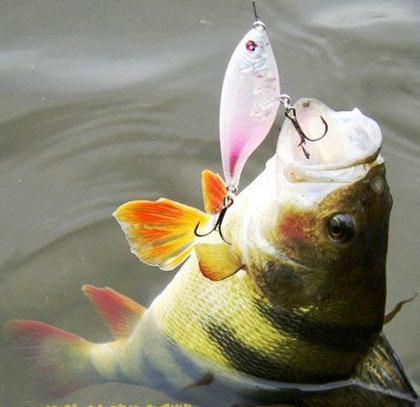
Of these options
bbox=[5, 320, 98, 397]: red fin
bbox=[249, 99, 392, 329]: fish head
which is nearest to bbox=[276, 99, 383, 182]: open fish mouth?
bbox=[249, 99, 392, 329]: fish head

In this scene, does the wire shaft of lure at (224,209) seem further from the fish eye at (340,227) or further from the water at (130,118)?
the water at (130,118)

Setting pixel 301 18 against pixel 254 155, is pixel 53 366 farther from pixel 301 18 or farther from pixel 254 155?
pixel 301 18

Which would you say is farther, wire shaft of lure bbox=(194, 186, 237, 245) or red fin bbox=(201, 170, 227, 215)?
red fin bbox=(201, 170, 227, 215)

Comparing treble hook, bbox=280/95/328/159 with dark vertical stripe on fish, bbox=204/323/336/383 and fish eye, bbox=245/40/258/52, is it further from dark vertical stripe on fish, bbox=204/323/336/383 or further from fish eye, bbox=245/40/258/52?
dark vertical stripe on fish, bbox=204/323/336/383

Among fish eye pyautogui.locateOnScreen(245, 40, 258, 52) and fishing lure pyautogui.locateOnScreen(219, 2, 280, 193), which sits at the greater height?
fish eye pyautogui.locateOnScreen(245, 40, 258, 52)

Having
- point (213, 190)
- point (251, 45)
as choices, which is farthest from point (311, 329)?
point (251, 45)

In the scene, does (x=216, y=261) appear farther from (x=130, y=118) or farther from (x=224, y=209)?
(x=130, y=118)
